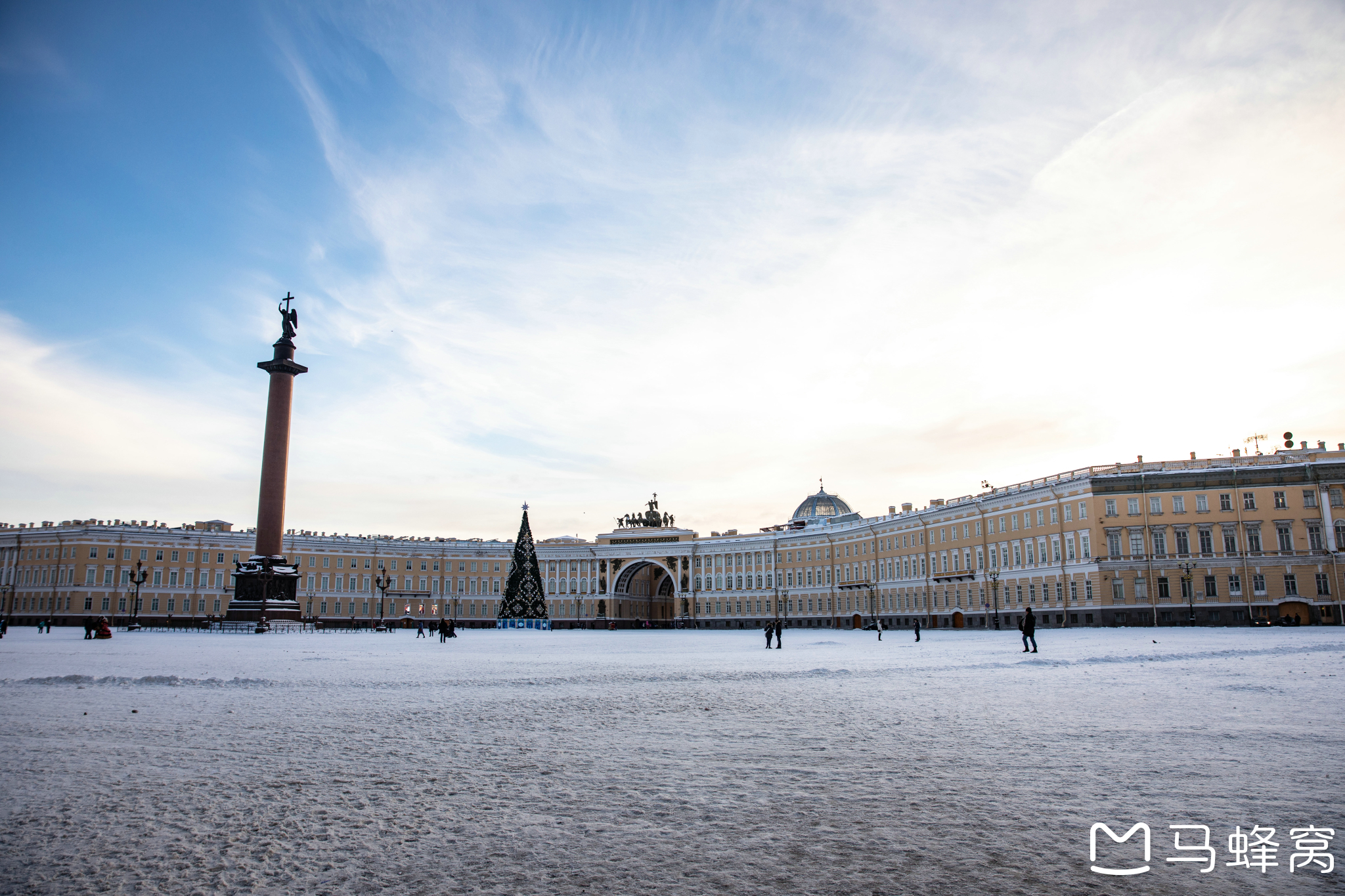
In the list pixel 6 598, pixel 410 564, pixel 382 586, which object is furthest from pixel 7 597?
pixel 410 564

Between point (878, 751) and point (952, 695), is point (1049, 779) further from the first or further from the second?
point (952, 695)

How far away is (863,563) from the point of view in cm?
10094

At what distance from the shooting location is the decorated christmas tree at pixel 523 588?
9156 centimetres

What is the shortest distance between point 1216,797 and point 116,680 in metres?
20.7

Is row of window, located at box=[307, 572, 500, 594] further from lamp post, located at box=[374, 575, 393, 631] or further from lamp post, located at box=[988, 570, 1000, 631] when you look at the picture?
lamp post, located at box=[988, 570, 1000, 631]

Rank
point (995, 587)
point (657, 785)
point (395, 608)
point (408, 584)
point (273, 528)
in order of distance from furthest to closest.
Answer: point (408, 584) → point (395, 608) → point (995, 587) → point (273, 528) → point (657, 785)

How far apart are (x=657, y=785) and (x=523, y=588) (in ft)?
282

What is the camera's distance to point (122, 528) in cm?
10475

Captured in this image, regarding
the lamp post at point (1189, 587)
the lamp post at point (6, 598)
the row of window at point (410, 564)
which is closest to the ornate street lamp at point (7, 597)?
the lamp post at point (6, 598)

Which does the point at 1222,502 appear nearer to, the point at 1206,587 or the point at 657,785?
the point at 1206,587

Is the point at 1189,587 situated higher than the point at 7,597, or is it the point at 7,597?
the point at 1189,587

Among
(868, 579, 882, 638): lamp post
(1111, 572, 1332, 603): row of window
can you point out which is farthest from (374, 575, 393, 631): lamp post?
(1111, 572, 1332, 603): row of window

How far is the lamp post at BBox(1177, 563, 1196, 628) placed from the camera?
60.9m

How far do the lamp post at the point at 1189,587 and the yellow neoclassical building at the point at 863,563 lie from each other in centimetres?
23
